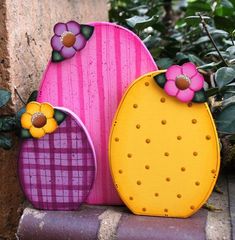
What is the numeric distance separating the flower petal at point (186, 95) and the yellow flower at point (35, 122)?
0.72ft

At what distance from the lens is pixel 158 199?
0.77 m

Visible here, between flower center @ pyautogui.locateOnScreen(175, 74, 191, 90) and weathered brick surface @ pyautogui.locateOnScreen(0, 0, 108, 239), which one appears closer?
flower center @ pyautogui.locateOnScreen(175, 74, 191, 90)

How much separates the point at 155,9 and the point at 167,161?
2.93ft

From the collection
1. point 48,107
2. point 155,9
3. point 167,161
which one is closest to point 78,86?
point 48,107

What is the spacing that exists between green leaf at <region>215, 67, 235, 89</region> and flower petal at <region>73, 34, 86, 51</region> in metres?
0.26

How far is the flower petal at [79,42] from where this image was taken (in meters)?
0.79

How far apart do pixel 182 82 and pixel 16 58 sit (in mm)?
326

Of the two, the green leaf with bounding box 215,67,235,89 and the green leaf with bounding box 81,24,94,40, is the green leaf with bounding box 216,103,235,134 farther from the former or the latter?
the green leaf with bounding box 81,24,94,40

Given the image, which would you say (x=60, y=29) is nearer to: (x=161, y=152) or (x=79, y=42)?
(x=79, y=42)

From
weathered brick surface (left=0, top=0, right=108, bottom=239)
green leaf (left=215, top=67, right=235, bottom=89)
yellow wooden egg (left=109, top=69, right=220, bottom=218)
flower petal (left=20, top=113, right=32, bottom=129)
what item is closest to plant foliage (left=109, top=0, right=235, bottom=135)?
green leaf (left=215, top=67, right=235, bottom=89)

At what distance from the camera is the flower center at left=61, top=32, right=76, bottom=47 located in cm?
78

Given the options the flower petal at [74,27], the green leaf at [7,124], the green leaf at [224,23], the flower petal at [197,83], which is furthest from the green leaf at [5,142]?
the green leaf at [224,23]

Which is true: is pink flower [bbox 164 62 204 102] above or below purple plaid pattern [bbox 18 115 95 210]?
above

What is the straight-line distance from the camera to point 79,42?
0.79 m
